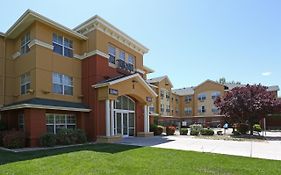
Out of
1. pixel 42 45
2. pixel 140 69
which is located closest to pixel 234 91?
pixel 140 69

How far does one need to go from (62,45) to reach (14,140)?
8.23 m

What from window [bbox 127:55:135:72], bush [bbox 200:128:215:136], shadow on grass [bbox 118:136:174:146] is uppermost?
window [bbox 127:55:135:72]

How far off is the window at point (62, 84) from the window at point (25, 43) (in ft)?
10.4

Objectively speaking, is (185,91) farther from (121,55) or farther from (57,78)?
(57,78)

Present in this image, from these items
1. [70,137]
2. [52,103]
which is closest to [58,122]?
[52,103]

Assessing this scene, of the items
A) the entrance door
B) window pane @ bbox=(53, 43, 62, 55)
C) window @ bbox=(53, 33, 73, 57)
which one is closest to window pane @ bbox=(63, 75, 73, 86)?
A: window @ bbox=(53, 33, 73, 57)

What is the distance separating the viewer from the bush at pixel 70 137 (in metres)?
16.8

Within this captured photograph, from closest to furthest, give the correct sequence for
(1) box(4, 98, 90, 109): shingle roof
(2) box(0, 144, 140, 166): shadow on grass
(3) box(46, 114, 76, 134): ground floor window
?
(2) box(0, 144, 140, 166): shadow on grass
(1) box(4, 98, 90, 109): shingle roof
(3) box(46, 114, 76, 134): ground floor window

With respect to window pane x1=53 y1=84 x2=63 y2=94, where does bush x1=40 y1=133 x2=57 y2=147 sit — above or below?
below

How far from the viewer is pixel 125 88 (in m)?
20.8

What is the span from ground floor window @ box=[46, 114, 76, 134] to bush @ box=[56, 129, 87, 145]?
146 centimetres

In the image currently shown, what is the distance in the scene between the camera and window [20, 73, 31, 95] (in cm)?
1884

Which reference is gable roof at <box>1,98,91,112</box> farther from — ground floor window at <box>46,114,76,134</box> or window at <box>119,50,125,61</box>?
window at <box>119,50,125,61</box>

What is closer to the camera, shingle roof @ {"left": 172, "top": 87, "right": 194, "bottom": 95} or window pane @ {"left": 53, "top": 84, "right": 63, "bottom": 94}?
window pane @ {"left": 53, "top": 84, "right": 63, "bottom": 94}
